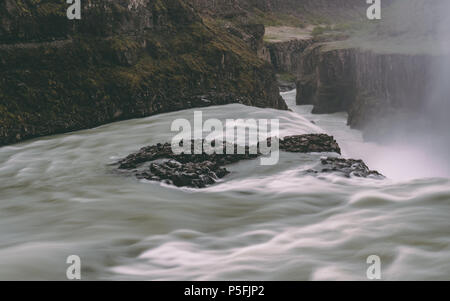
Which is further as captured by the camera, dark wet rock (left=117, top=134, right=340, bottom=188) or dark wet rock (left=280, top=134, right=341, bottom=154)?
dark wet rock (left=280, top=134, right=341, bottom=154)

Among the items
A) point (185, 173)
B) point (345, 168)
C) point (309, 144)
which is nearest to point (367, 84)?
point (309, 144)

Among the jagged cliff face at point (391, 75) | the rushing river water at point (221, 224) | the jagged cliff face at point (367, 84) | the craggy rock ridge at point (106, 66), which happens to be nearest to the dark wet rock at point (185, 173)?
the rushing river water at point (221, 224)

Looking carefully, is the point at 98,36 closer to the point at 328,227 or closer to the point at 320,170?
the point at 320,170

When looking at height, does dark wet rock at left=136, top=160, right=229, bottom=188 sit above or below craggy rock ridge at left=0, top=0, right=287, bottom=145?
below

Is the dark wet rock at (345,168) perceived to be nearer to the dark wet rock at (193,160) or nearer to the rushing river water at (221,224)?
the rushing river water at (221,224)

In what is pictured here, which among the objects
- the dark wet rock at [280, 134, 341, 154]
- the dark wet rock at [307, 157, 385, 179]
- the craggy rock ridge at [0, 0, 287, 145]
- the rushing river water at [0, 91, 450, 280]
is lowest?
the rushing river water at [0, 91, 450, 280]

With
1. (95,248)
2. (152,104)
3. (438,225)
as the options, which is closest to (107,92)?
(152,104)

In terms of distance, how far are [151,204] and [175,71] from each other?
650cm

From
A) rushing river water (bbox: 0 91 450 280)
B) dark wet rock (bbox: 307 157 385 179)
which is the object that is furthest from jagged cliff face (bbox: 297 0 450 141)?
rushing river water (bbox: 0 91 450 280)

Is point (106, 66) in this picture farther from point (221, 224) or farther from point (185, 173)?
point (221, 224)

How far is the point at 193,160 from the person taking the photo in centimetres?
765

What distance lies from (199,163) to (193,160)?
0.28 meters

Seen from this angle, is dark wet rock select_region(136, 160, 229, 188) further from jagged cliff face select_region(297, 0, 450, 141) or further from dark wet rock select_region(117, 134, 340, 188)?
jagged cliff face select_region(297, 0, 450, 141)

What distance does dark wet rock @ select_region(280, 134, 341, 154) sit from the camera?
8.02 metres
